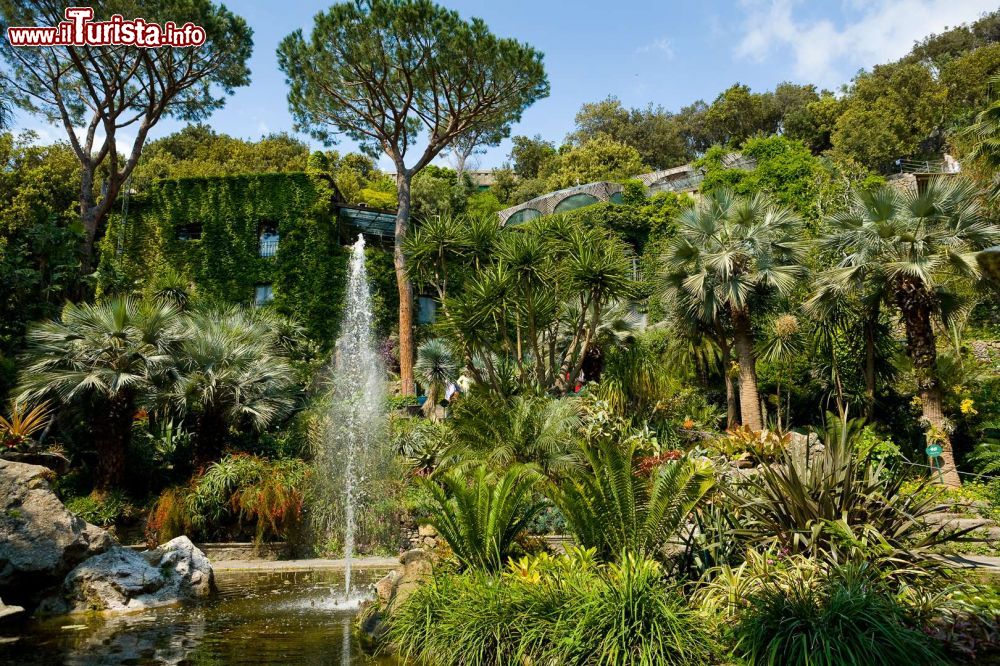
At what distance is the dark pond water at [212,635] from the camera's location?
6754mm

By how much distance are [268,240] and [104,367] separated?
13.7 m

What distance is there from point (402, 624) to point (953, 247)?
1421 cm

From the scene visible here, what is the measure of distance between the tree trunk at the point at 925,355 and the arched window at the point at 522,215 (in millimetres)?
22679

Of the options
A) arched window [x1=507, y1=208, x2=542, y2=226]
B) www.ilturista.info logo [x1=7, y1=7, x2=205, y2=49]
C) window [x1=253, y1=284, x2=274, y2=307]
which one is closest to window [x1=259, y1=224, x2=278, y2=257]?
window [x1=253, y1=284, x2=274, y2=307]

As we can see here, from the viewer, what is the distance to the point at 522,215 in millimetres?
37125

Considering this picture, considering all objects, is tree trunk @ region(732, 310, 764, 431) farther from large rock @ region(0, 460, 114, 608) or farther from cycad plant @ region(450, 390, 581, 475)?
large rock @ region(0, 460, 114, 608)

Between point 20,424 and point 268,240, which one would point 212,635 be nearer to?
point 20,424

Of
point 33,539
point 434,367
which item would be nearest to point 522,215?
point 434,367

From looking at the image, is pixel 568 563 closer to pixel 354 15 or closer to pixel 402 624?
pixel 402 624

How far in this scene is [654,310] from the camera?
2950 cm

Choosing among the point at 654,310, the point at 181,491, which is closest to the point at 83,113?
the point at 181,491

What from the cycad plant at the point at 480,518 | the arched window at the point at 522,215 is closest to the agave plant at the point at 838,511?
the cycad plant at the point at 480,518

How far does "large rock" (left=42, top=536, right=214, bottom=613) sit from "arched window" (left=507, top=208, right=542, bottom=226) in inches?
1110

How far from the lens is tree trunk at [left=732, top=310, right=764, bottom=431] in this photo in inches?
640
